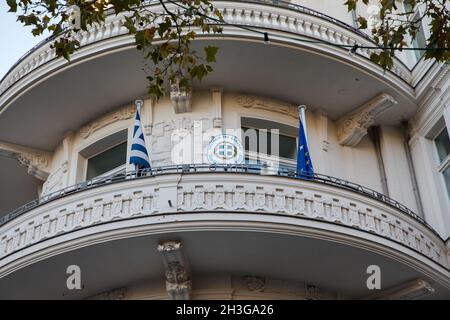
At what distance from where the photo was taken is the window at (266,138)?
48.8 feet

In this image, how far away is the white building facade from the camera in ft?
38.7

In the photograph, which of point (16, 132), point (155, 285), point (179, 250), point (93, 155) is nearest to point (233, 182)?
point (179, 250)

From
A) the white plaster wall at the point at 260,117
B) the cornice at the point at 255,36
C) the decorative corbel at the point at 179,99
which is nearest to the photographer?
the cornice at the point at 255,36

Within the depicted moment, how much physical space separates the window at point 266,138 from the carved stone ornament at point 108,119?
2474mm

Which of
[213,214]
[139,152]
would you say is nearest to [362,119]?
[139,152]

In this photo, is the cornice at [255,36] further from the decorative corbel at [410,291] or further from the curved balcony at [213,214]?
the decorative corbel at [410,291]

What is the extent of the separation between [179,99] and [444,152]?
5.78 m

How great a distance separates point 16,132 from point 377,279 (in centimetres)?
884

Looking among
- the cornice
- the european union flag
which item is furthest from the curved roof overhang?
the european union flag

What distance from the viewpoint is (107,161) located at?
1571cm

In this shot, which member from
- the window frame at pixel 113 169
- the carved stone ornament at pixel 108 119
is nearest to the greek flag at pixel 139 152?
the window frame at pixel 113 169

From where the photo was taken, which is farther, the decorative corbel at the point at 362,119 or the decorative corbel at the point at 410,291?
the decorative corbel at the point at 362,119

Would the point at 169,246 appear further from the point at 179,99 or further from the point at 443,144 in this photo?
the point at 443,144

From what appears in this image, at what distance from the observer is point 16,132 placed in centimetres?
1634
